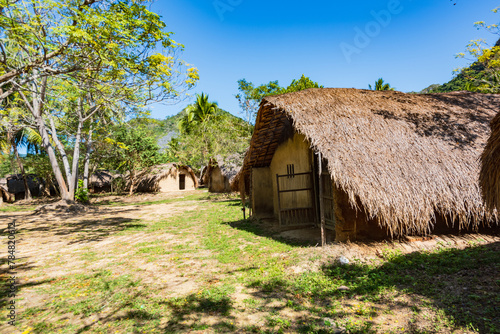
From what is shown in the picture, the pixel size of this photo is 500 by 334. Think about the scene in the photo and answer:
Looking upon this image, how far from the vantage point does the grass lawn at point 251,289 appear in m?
3.41

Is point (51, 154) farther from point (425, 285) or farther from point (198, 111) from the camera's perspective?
point (198, 111)


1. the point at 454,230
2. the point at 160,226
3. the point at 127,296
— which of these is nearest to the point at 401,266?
the point at 454,230

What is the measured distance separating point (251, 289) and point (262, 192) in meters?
6.61

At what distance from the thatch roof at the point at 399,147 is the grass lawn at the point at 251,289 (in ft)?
3.05

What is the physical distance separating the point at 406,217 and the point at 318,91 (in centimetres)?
439

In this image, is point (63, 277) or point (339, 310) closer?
point (339, 310)

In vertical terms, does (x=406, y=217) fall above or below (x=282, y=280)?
above

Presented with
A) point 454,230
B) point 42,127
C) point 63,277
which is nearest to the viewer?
point 63,277

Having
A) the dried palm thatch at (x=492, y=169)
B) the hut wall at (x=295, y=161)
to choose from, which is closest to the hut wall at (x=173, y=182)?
the hut wall at (x=295, y=161)

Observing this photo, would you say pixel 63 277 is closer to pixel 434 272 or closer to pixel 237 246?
pixel 237 246

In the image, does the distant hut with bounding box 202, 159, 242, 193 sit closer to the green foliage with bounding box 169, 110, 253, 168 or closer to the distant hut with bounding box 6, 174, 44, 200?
the green foliage with bounding box 169, 110, 253, 168

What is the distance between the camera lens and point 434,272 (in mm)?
4621

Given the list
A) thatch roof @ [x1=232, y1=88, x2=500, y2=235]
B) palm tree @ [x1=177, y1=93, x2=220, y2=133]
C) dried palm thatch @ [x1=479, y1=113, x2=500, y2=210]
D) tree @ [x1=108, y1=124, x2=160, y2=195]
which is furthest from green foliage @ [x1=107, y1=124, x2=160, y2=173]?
dried palm thatch @ [x1=479, y1=113, x2=500, y2=210]

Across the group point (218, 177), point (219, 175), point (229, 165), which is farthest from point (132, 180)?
point (229, 165)
